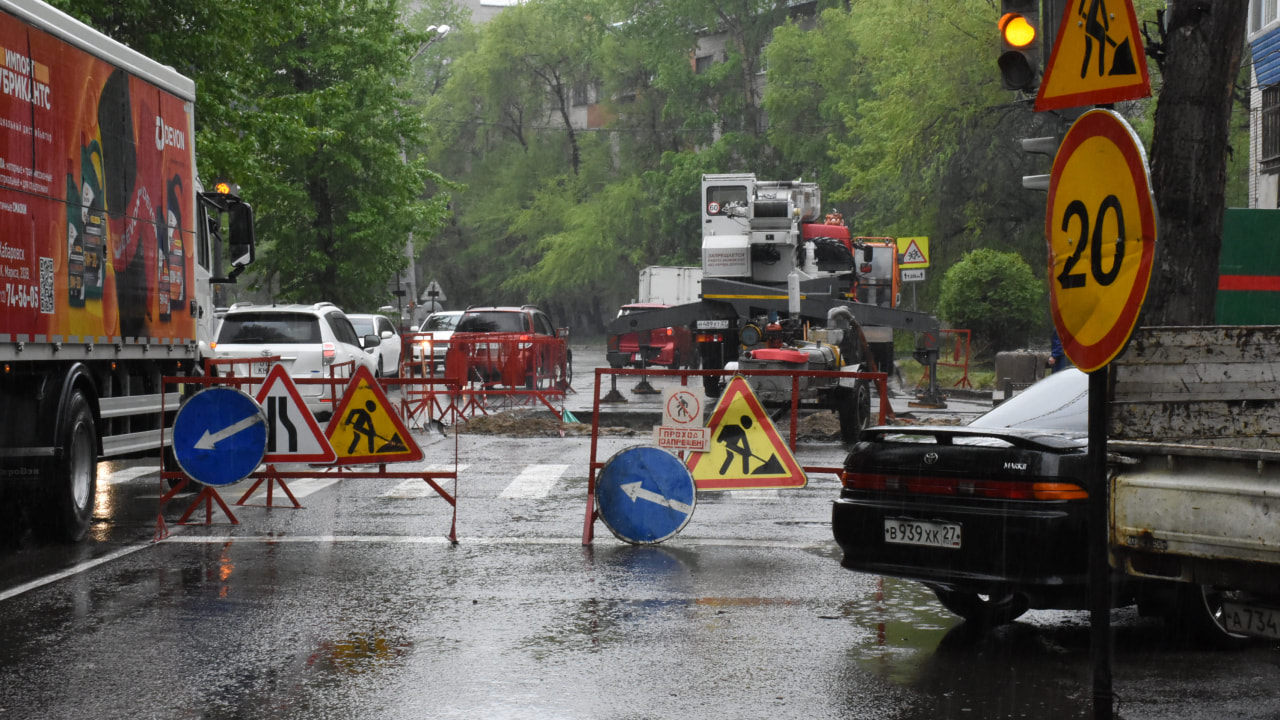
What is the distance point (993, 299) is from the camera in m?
34.9

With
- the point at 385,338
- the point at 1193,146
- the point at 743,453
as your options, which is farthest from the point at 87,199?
the point at 385,338

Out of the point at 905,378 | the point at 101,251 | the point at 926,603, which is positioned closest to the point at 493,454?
the point at 101,251

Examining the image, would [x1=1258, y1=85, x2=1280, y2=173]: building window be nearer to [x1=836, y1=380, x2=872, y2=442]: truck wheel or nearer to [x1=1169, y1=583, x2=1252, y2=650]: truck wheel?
[x1=836, y1=380, x2=872, y2=442]: truck wheel

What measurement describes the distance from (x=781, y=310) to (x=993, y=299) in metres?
12.2

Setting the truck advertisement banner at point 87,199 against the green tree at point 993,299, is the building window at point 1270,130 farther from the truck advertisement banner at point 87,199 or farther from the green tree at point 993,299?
the truck advertisement banner at point 87,199

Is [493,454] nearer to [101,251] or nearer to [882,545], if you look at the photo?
[101,251]

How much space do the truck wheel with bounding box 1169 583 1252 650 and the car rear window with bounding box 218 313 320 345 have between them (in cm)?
1623

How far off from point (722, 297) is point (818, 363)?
4.85m

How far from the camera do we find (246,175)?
2439cm

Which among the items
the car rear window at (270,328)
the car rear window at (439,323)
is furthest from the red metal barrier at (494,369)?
the car rear window at (439,323)

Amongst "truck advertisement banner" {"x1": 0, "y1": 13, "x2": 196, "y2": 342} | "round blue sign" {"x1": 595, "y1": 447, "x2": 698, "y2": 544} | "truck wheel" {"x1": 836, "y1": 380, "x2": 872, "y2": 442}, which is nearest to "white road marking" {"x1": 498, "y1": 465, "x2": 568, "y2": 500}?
"round blue sign" {"x1": 595, "y1": 447, "x2": 698, "y2": 544}

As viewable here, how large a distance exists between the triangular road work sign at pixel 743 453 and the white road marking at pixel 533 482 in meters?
3.31

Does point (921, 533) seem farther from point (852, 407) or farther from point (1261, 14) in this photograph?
point (1261, 14)

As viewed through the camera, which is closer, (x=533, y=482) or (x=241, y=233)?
(x=533, y=482)
